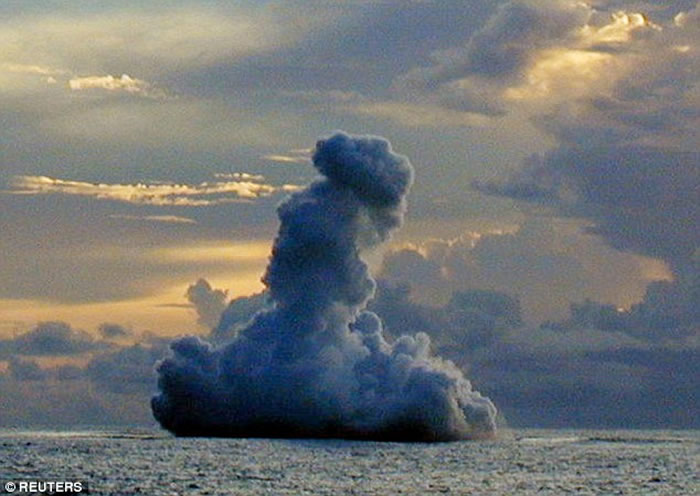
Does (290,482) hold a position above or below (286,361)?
below

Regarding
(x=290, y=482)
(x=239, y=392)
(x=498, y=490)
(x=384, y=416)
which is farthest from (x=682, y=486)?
(x=239, y=392)

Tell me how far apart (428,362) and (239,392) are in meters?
26.3

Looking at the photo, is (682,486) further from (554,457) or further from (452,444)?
(452,444)

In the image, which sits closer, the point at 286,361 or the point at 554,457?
the point at 554,457

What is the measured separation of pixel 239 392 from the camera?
187 m

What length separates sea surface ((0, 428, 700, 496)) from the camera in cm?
10750

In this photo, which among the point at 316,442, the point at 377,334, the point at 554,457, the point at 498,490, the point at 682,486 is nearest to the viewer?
the point at 498,490

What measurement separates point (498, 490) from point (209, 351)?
86.2 m

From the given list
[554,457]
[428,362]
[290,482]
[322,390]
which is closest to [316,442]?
[322,390]

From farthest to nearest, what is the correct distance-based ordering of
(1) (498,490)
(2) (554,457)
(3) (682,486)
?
1. (2) (554,457)
2. (3) (682,486)
3. (1) (498,490)

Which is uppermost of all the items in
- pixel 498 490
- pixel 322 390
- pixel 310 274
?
pixel 310 274

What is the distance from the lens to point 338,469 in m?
128

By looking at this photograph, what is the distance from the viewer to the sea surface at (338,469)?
108 m

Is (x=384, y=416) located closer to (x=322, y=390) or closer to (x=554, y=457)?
(x=322, y=390)
